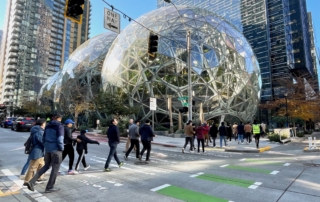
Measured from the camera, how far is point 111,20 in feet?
32.7

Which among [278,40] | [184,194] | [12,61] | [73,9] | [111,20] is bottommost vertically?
[184,194]

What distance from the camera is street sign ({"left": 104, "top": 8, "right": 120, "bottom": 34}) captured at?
9.69 m

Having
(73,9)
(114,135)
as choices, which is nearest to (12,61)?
(73,9)

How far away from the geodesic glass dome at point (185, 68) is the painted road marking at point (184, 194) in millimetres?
20098

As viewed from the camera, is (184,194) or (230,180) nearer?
(184,194)

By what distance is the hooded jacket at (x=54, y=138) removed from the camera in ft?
17.1

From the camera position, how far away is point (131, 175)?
22.3 ft

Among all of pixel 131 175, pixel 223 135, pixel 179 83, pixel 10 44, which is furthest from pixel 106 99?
pixel 10 44

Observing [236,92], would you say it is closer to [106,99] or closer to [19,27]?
[106,99]

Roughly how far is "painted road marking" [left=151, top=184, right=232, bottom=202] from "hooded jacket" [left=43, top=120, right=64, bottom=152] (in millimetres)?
2403

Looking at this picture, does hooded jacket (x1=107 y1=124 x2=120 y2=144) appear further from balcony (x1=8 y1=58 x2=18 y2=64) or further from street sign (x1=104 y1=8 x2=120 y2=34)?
balcony (x1=8 y1=58 x2=18 y2=64)

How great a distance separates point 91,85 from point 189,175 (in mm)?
35739

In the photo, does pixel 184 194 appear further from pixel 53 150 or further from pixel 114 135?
pixel 114 135

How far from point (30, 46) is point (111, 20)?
111 m
